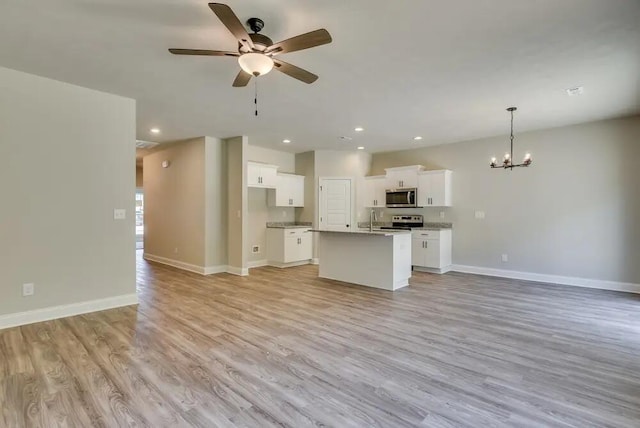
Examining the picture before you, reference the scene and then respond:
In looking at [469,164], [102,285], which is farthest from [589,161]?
[102,285]

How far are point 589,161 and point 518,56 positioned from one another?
3512mm

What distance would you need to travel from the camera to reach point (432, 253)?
6547 millimetres

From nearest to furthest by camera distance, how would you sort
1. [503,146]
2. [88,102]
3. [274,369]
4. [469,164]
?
[274,369], [88,102], [503,146], [469,164]

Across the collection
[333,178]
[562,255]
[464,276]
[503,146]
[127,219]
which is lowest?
[464,276]

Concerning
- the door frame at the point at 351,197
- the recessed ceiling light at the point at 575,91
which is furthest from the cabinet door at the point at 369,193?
the recessed ceiling light at the point at 575,91

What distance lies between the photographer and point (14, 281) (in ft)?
11.5

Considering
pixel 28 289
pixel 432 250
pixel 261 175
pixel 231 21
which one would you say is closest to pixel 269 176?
pixel 261 175

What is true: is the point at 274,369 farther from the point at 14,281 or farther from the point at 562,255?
the point at 562,255

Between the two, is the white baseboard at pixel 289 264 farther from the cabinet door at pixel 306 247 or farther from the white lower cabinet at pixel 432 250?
the white lower cabinet at pixel 432 250

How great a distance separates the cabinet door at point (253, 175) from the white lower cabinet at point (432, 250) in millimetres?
3501

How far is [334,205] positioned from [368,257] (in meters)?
2.58

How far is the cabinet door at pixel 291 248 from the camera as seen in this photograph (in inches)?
278

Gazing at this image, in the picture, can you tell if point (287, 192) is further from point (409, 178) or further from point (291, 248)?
point (409, 178)

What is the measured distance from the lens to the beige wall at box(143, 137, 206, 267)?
6.59 meters
